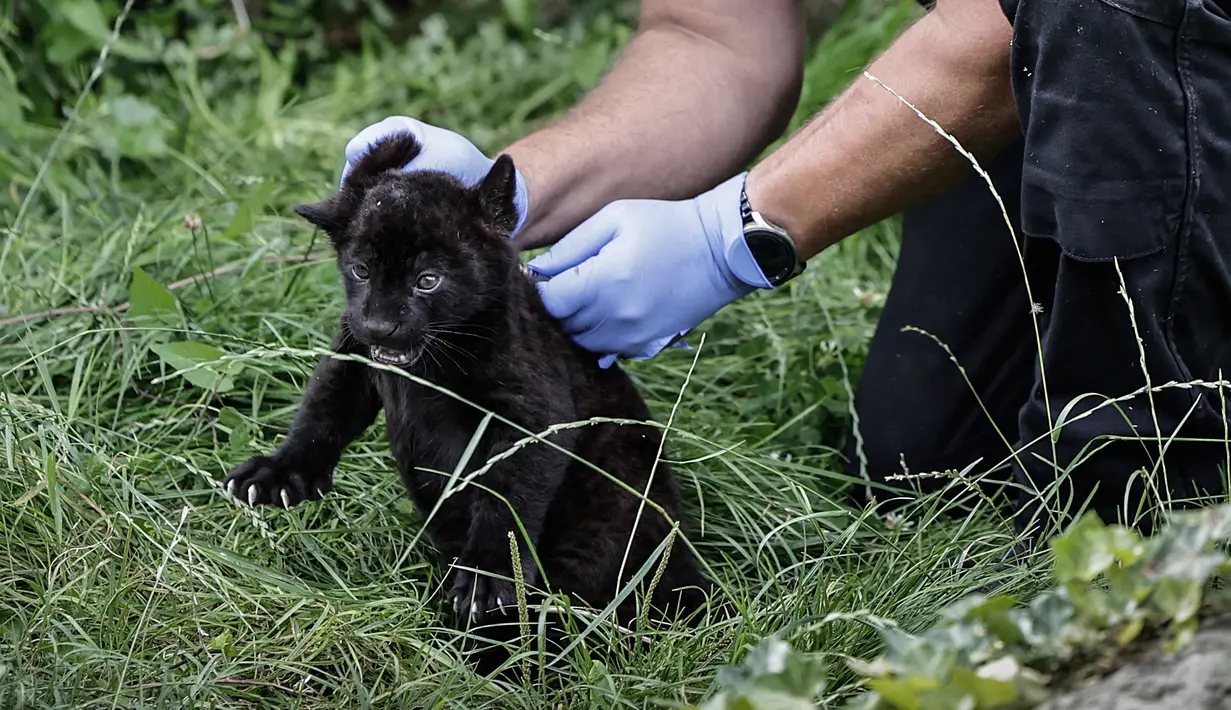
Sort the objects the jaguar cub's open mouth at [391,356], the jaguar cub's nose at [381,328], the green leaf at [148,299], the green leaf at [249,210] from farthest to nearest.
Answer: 1. the green leaf at [249,210]
2. the green leaf at [148,299]
3. the jaguar cub's open mouth at [391,356]
4. the jaguar cub's nose at [381,328]

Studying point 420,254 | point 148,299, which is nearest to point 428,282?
point 420,254

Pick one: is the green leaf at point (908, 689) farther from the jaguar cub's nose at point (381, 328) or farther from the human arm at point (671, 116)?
the human arm at point (671, 116)

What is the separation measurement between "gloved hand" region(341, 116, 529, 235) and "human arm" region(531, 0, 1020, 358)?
Answer: 177 millimetres

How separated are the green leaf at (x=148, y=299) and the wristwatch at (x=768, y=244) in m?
1.38

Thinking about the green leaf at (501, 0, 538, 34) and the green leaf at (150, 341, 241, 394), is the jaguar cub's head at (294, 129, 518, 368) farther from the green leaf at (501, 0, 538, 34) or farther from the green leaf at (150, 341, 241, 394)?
the green leaf at (501, 0, 538, 34)

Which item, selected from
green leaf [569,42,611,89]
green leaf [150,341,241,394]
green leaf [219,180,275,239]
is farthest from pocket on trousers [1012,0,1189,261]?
green leaf [569,42,611,89]

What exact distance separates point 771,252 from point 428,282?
0.83m

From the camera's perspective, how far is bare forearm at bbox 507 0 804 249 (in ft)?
10.0

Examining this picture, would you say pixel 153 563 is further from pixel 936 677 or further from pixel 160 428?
pixel 936 677

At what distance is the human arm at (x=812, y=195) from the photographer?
256cm

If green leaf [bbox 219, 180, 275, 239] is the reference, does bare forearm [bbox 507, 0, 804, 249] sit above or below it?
above

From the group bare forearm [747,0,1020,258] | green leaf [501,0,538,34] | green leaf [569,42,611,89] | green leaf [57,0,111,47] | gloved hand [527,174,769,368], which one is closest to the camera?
bare forearm [747,0,1020,258]

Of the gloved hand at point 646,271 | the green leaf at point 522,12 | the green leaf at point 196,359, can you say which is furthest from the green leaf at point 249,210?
the green leaf at point 522,12

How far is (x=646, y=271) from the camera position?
2.72m
